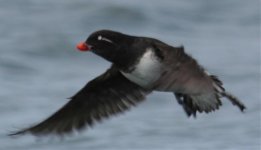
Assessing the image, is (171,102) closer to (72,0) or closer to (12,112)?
(12,112)

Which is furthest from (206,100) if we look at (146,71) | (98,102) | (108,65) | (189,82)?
(108,65)

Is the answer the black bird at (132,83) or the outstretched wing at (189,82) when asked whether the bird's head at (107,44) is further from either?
the outstretched wing at (189,82)

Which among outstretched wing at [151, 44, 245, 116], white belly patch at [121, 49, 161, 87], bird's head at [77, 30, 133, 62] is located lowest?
outstretched wing at [151, 44, 245, 116]

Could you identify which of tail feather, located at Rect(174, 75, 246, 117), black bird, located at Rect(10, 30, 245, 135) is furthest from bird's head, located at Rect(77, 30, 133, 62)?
tail feather, located at Rect(174, 75, 246, 117)

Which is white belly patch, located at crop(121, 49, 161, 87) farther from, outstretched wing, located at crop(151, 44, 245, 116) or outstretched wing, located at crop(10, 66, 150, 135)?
outstretched wing, located at crop(10, 66, 150, 135)

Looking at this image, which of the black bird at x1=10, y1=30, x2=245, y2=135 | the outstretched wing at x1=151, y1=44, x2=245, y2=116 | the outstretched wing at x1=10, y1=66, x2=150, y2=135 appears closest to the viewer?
the outstretched wing at x1=151, y1=44, x2=245, y2=116

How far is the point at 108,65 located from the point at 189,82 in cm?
536

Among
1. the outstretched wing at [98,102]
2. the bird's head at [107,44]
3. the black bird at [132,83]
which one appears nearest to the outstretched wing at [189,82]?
the black bird at [132,83]

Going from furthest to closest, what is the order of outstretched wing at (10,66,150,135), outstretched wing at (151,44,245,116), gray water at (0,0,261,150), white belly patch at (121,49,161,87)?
gray water at (0,0,261,150), outstretched wing at (10,66,150,135), white belly patch at (121,49,161,87), outstretched wing at (151,44,245,116)

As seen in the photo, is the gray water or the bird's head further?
the gray water

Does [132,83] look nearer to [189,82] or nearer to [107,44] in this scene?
[107,44]

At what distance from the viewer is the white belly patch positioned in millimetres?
7941

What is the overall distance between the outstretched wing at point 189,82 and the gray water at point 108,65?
1091 millimetres

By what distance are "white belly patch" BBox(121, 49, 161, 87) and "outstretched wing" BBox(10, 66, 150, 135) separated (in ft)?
1.52
